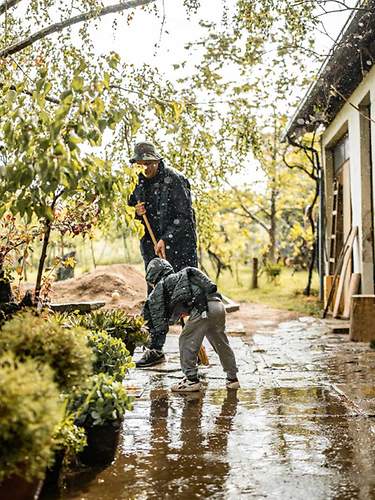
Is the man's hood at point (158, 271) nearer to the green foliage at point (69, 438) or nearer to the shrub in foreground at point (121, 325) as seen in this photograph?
the shrub in foreground at point (121, 325)

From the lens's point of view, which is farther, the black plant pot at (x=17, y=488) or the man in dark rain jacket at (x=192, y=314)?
the man in dark rain jacket at (x=192, y=314)

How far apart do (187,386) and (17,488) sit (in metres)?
2.89

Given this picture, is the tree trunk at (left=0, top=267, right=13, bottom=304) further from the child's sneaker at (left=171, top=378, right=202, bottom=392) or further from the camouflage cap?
the camouflage cap

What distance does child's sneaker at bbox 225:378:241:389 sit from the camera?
5.62 metres

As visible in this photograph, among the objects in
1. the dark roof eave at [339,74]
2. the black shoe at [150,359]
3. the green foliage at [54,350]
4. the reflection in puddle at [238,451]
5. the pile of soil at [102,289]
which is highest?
the dark roof eave at [339,74]

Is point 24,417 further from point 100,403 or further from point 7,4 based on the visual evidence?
point 7,4

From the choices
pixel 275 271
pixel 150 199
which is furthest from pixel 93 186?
pixel 275 271

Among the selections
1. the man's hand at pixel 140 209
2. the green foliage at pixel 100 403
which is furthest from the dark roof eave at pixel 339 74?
the green foliage at pixel 100 403

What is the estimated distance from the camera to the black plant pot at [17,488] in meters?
2.67

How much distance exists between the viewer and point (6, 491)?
268 cm

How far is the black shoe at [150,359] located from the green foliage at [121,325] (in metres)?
0.86

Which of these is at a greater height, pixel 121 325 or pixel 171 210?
pixel 171 210

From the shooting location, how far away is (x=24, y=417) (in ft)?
7.66

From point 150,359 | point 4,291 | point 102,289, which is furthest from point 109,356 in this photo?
point 102,289
